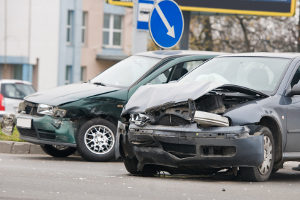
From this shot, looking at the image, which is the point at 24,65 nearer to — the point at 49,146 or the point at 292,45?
the point at 292,45

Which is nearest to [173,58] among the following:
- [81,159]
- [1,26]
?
[81,159]

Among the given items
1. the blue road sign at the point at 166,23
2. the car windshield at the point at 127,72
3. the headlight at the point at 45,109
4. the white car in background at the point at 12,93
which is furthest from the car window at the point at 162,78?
the white car in background at the point at 12,93

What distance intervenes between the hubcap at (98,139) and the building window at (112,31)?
147ft

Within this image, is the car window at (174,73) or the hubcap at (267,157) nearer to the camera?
the hubcap at (267,157)

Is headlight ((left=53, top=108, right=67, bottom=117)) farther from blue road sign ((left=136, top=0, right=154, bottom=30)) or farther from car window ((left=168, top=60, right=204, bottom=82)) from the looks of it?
blue road sign ((left=136, top=0, right=154, bottom=30))

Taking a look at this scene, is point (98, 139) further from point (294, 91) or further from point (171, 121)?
point (294, 91)

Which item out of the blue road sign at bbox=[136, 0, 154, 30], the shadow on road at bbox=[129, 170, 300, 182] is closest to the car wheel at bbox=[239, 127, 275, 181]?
the shadow on road at bbox=[129, 170, 300, 182]

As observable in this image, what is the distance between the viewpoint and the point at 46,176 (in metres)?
10.9

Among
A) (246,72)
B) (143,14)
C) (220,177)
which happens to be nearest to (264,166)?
(220,177)

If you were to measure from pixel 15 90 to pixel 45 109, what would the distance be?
1413 cm

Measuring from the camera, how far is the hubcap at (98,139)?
1448cm

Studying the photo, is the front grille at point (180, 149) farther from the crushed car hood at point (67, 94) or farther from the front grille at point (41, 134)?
the front grille at point (41, 134)

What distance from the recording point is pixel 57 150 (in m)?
15.5

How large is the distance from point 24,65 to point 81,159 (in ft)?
124
